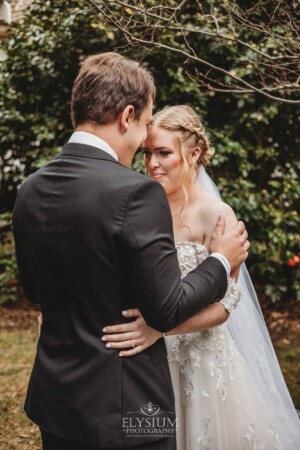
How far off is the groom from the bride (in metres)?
0.51

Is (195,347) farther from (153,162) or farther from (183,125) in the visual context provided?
(183,125)

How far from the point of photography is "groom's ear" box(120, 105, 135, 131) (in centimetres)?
A: 184

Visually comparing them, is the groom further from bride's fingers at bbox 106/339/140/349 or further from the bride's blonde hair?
the bride's blonde hair

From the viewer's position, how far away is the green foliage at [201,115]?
20.0ft

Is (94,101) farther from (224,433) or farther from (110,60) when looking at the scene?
(224,433)

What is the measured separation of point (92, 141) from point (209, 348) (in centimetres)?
131

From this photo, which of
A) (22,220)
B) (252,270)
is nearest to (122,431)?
(22,220)

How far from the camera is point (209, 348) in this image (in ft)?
8.66

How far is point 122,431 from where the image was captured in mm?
1756

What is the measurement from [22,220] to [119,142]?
442 millimetres

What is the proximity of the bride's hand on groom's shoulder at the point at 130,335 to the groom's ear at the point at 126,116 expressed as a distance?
25.5 inches

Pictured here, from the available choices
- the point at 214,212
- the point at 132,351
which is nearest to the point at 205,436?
the point at 132,351

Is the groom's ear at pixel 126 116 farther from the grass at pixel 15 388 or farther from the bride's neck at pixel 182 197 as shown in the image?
the grass at pixel 15 388

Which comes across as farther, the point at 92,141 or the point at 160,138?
the point at 160,138
